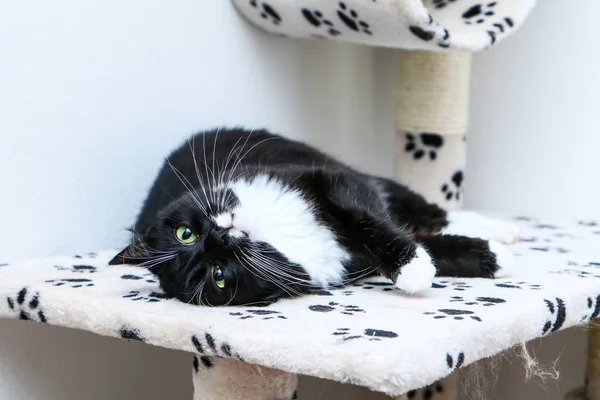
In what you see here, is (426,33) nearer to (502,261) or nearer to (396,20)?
(396,20)

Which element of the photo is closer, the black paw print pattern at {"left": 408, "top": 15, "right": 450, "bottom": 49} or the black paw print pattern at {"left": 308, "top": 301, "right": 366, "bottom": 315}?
the black paw print pattern at {"left": 308, "top": 301, "right": 366, "bottom": 315}

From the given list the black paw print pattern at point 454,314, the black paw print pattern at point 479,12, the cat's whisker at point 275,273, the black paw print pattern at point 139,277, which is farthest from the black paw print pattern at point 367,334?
the black paw print pattern at point 479,12

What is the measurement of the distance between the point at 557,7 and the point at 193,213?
1.33 m

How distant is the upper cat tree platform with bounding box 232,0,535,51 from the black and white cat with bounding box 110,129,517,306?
0.33 m

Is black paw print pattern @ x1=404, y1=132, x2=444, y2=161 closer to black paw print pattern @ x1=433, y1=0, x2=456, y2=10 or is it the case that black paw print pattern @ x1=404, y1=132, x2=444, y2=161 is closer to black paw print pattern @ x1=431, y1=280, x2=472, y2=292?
black paw print pattern @ x1=433, y1=0, x2=456, y2=10

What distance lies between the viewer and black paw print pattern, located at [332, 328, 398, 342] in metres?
0.87

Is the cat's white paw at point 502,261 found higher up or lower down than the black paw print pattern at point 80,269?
higher up

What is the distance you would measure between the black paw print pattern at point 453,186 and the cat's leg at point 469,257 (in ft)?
2.33

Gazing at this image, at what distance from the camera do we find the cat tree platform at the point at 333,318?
837 millimetres

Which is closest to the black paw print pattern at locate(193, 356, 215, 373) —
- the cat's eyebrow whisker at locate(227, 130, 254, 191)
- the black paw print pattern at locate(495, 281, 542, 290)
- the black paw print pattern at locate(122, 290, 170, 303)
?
the black paw print pattern at locate(122, 290, 170, 303)

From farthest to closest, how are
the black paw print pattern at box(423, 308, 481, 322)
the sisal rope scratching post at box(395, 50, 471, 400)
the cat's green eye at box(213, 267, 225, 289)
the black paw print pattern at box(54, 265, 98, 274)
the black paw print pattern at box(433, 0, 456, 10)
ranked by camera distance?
the sisal rope scratching post at box(395, 50, 471, 400) → the black paw print pattern at box(433, 0, 456, 10) → the black paw print pattern at box(54, 265, 98, 274) → the cat's green eye at box(213, 267, 225, 289) → the black paw print pattern at box(423, 308, 481, 322)

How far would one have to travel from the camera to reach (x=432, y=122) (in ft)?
6.35

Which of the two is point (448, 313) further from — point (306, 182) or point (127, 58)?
point (127, 58)

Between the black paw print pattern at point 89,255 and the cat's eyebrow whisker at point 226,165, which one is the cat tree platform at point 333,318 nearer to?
the black paw print pattern at point 89,255
